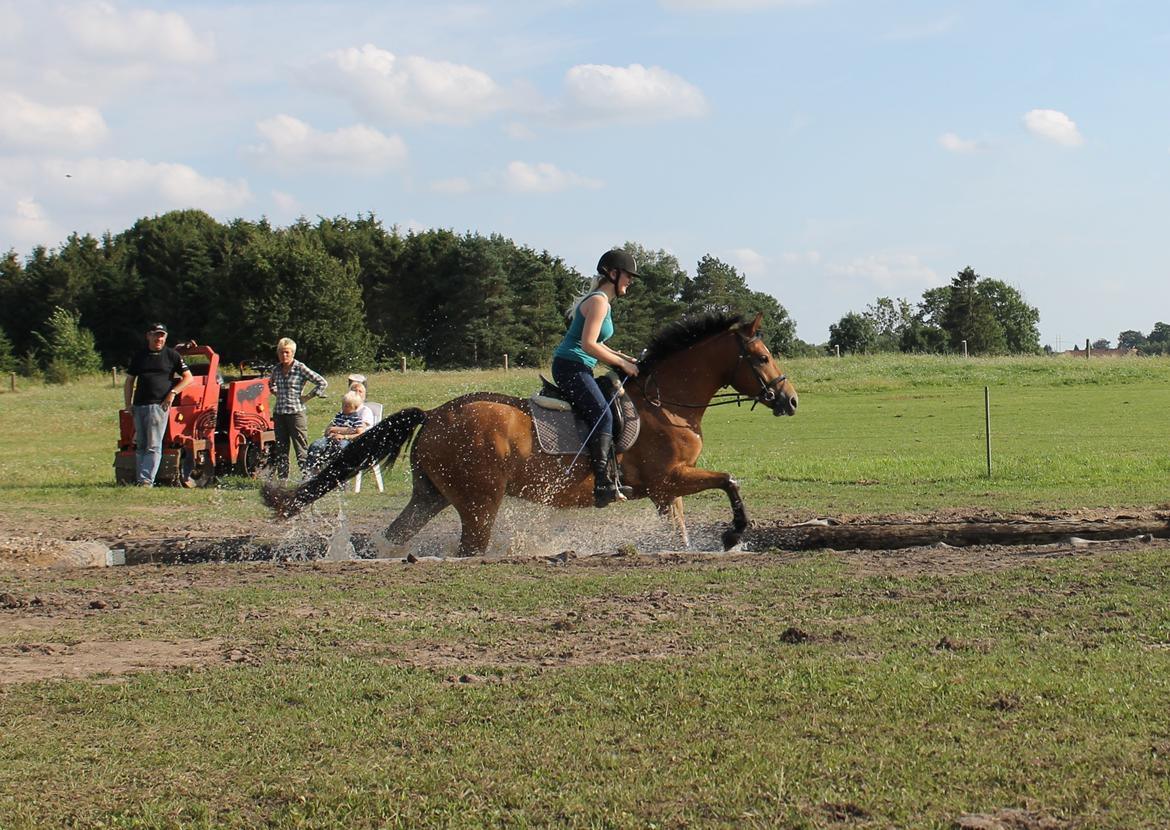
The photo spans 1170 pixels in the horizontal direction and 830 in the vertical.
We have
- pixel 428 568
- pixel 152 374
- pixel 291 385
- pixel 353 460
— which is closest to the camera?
pixel 428 568

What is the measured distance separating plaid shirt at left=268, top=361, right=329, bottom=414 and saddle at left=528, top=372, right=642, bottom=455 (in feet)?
25.8

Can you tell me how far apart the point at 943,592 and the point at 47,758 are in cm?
538

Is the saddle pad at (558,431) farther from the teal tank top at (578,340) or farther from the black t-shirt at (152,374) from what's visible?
the black t-shirt at (152,374)

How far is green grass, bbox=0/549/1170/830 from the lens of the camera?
14.8ft

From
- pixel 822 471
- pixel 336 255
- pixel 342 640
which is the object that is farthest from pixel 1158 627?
pixel 336 255

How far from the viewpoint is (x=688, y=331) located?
11.7 meters

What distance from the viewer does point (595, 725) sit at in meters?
5.43

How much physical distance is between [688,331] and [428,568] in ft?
11.3

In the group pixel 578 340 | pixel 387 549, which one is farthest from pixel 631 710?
pixel 387 549

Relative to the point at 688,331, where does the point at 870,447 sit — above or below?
below

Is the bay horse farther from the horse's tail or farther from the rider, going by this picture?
the rider

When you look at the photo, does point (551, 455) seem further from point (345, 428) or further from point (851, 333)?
point (851, 333)

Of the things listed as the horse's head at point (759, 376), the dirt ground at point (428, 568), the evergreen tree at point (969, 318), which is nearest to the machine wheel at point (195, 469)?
Answer: the dirt ground at point (428, 568)

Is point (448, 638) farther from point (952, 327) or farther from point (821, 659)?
point (952, 327)
